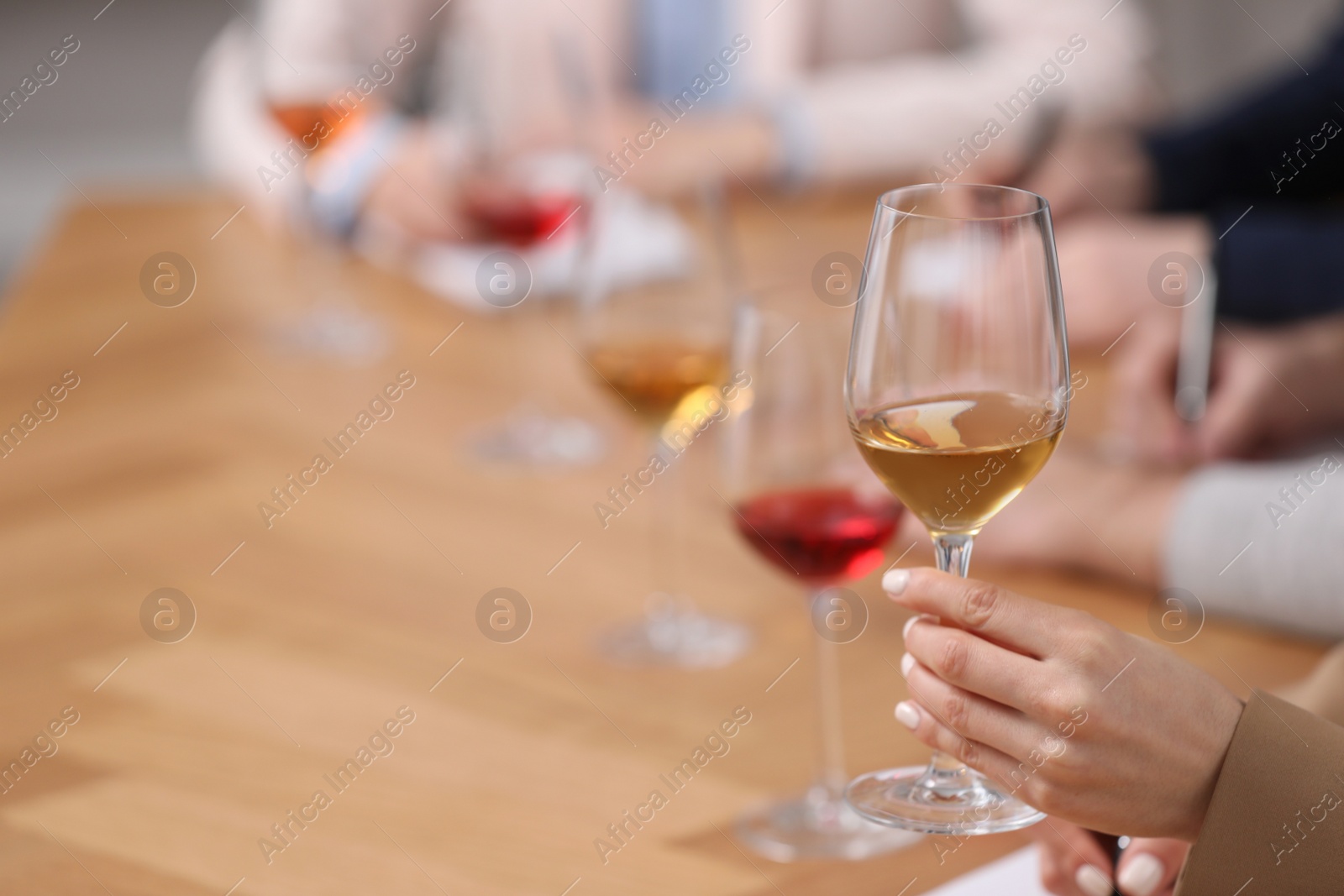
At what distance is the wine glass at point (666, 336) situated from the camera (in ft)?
2.95

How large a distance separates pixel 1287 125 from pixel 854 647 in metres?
1.41

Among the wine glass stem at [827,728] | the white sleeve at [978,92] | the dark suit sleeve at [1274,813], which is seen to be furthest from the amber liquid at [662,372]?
the white sleeve at [978,92]

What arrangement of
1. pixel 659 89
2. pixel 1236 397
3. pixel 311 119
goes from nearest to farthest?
1. pixel 1236 397
2. pixel 311 119
3. pixel 659 89

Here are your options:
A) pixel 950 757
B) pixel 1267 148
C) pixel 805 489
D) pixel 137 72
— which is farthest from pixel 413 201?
pixel 137 72

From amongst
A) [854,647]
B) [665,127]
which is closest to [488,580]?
[854,647]

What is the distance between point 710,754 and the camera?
731 mm

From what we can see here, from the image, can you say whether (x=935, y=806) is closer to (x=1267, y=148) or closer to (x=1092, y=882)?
(x=1092, y=882)

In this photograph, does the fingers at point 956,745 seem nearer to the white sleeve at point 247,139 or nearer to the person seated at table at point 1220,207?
the person seated at table at point 1220,207

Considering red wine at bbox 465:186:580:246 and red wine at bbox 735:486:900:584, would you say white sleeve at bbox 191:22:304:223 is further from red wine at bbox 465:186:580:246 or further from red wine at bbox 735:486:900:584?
red wine at bbox 735:486:900:584

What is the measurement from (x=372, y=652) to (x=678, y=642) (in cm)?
19

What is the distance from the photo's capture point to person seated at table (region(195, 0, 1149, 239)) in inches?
51.1

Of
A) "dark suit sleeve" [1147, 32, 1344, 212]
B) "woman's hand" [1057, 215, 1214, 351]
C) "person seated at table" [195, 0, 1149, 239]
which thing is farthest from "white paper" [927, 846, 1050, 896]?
"dark suit sleeve" [1147, 32, 1344, 212]

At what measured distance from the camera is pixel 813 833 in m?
0.65

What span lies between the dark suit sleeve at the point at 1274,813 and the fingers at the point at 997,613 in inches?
3.3
